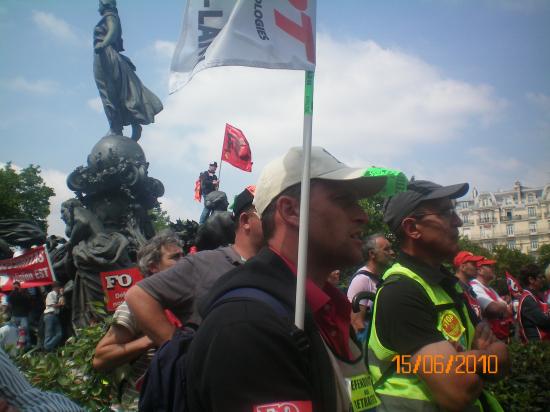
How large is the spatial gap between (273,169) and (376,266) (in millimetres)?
4015

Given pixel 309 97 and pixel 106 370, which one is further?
pixel 106 370

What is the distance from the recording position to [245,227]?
10.7 feet

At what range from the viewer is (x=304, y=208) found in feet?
5.66

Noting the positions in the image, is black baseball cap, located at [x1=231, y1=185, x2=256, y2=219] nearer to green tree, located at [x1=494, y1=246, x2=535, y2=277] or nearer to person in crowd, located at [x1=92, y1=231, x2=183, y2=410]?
person in crowd, located at [x1=92, y1=231, x2=183, y2=410]

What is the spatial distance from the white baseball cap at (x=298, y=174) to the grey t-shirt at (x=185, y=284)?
3.34 ft

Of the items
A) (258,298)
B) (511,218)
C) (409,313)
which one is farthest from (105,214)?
(511,218)

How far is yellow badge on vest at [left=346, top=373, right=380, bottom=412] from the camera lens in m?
1.70

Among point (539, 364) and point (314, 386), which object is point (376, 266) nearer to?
point (539, 364)

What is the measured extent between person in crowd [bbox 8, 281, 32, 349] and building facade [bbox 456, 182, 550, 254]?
311ft

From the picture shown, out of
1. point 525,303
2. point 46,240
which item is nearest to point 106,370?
point 525,303

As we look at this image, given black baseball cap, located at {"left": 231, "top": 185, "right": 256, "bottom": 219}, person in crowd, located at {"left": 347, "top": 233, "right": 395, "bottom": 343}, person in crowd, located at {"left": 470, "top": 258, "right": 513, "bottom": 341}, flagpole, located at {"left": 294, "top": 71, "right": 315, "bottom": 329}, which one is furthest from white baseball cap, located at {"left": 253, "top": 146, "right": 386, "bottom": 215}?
person in crowd, located at {"left": 470, "top": 258, "right": 513, "bottom": 341}

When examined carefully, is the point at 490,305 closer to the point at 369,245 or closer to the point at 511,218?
the point at 369,245

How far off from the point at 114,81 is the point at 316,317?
11557mm
